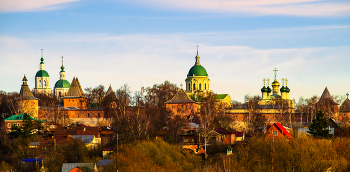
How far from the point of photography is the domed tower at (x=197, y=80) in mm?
67500

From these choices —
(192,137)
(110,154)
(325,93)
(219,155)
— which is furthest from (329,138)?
(325,93)

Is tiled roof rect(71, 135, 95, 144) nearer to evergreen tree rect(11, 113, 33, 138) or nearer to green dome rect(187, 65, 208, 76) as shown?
evergreen tree rect(11, 113, 33, 138)

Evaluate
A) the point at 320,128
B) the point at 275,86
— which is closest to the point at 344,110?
the point at 275,86

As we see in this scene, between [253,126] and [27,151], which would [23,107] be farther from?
[253,126]

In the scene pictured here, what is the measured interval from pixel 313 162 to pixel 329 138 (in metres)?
9.30

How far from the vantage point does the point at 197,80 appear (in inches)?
2657

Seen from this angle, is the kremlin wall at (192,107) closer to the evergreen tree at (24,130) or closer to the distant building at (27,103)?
the distant building at (27,103)

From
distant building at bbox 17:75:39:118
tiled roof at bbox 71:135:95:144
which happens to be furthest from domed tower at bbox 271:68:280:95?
tiled roof at bbox 71:135:95:144

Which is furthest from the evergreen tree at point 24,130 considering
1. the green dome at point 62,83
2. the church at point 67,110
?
the green dome at point 62,83

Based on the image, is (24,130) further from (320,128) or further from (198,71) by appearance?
(198,71)

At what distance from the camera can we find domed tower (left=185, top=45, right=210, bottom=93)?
67500mm

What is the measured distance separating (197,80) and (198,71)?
1103 mm

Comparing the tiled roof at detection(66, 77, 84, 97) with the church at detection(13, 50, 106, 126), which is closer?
the church at detection(13, 50, 106, 126)

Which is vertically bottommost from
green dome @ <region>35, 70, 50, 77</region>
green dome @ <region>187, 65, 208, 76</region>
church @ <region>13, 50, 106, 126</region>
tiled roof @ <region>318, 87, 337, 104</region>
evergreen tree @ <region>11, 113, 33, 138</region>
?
evergreen tree @ <region>11, 113, 33, 138</region>
